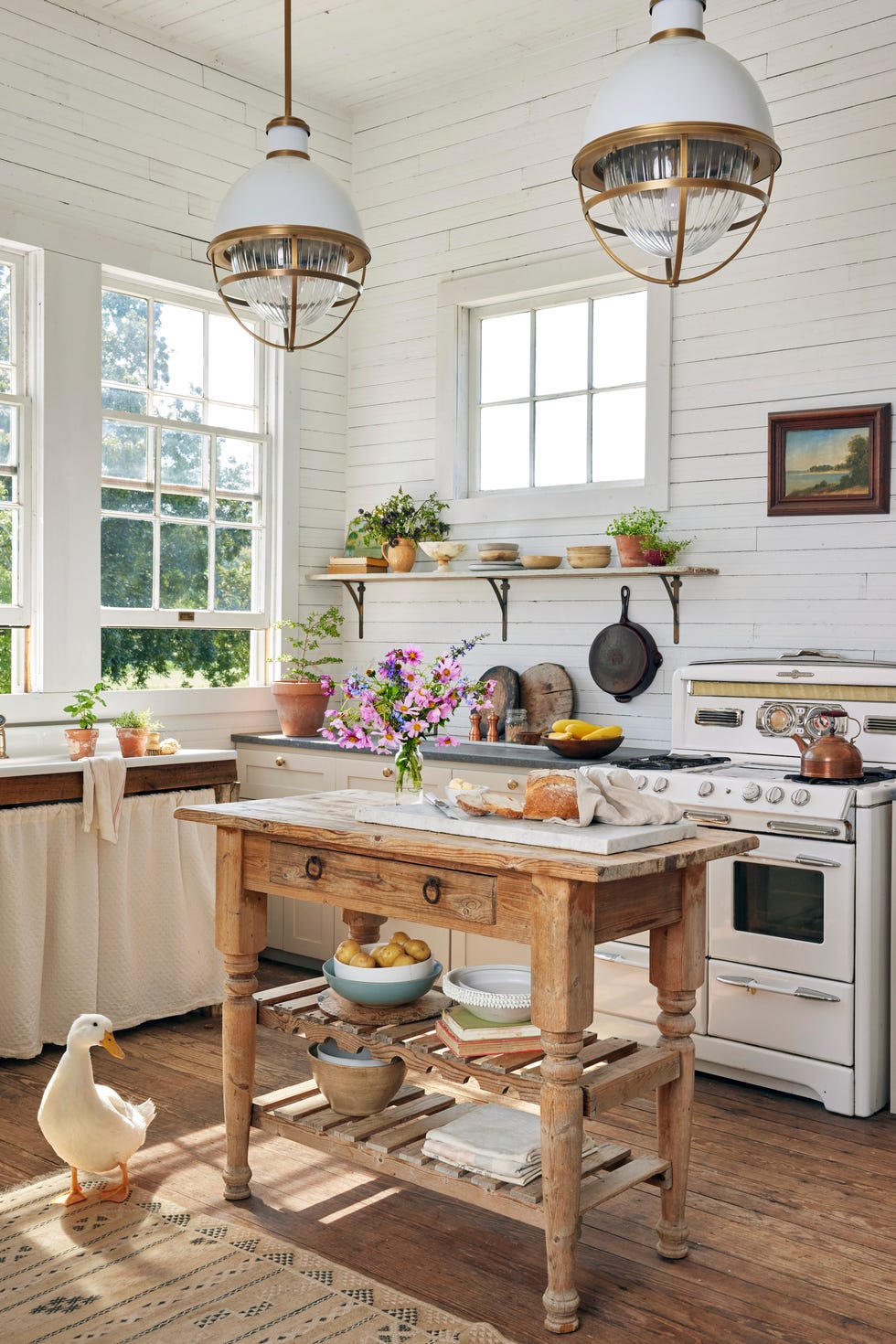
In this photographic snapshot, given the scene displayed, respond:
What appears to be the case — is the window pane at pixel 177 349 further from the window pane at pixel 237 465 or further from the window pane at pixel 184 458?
the window pane at pixel 237 465

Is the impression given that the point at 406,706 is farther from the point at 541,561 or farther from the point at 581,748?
the point at 541,561

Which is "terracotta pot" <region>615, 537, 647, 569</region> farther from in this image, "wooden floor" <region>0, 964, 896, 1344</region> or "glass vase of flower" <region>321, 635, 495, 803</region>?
"wooden floor" <region>0, 964, 896, 1344</region>

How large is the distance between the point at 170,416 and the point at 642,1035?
3.24 metres

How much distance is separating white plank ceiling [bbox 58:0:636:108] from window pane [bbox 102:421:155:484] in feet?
5.33

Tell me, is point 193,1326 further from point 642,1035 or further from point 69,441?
point 69,441

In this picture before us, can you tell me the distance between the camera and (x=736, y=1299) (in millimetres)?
2662

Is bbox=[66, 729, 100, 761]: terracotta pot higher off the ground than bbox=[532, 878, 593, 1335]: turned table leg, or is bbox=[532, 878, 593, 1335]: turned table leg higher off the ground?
bbox=[66, 729, 100, 761]: terracotta pot

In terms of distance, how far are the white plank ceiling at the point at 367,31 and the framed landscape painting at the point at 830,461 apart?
6.13ft

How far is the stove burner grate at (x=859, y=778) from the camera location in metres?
3.82

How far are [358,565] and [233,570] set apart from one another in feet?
1.90

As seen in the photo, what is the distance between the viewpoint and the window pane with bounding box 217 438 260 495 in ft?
18.5

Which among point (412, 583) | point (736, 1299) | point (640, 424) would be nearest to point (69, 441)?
point (412, 583)

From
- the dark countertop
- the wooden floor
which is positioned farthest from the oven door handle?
the dark countertop

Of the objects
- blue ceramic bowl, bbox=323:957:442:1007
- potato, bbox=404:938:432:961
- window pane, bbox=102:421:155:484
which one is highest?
window pane, bbox=102:421:155:484
